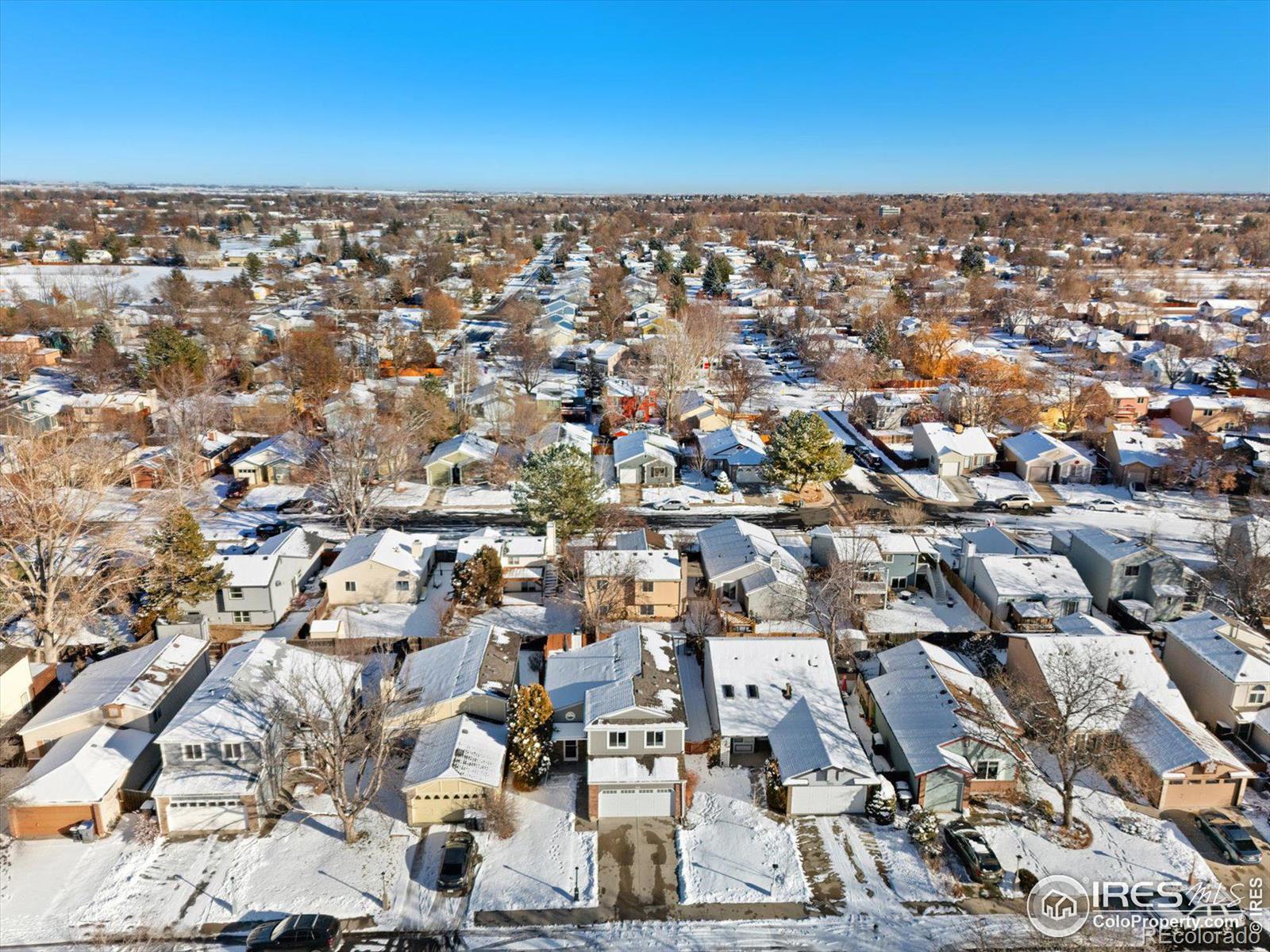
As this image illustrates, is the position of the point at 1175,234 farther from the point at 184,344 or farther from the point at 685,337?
the point at 184,344

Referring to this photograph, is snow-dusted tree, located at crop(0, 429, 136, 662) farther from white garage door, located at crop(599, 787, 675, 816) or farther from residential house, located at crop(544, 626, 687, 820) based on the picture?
white garage door, located at crop(599, 787, 675, 816)

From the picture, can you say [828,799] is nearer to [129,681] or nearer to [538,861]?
[538,861]

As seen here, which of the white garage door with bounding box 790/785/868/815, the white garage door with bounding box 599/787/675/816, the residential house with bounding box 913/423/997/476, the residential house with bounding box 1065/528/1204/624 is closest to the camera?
the white garage door with bounding box 599/787/675/816

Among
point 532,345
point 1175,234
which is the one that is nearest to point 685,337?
point 532,345

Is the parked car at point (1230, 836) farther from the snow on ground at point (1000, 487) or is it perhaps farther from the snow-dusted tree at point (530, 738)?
the snow on ground at point (1000, 487)

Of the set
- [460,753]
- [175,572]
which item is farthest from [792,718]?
[175,572]

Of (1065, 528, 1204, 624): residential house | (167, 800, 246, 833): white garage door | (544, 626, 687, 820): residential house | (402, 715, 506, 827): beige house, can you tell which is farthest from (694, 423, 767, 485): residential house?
(167, 800, 246, 833): white garage door

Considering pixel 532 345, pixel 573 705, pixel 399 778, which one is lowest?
pixel 399 778
